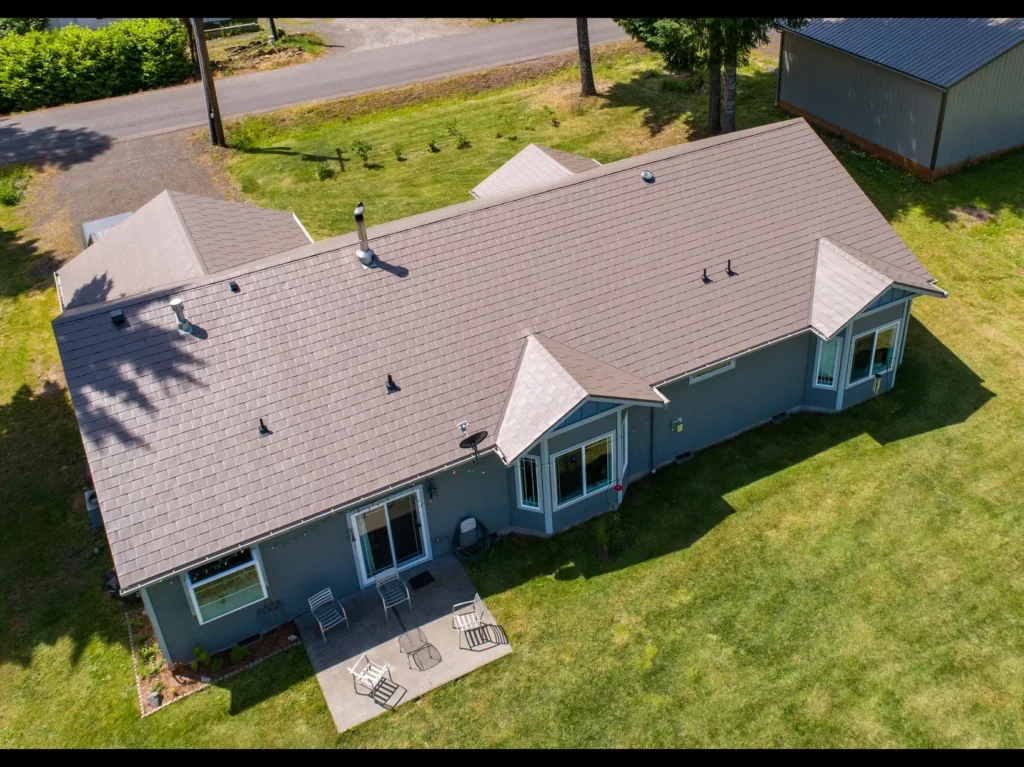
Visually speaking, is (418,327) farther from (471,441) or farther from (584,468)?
(584,468)

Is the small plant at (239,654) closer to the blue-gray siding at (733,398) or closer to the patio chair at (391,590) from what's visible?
the patio chair at (391,590)

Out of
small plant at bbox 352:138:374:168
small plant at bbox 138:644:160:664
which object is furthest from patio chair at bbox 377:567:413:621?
small plant at bbox 352:138:374:168

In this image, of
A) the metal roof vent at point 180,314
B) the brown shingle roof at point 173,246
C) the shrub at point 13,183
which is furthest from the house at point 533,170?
the shrub at point 13,183

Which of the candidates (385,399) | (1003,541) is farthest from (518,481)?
(1003,541)

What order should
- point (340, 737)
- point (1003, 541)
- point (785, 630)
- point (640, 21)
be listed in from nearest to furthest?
point (340, 737) → point (785, 630) → point (1003, 541) → point (640, 21)

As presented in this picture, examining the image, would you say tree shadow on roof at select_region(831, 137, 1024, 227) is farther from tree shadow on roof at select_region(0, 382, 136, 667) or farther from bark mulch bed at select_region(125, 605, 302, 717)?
tree shadow on roof at select_region(0, 382, 136, 667)

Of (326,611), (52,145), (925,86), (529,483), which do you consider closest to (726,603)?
(529,483)
